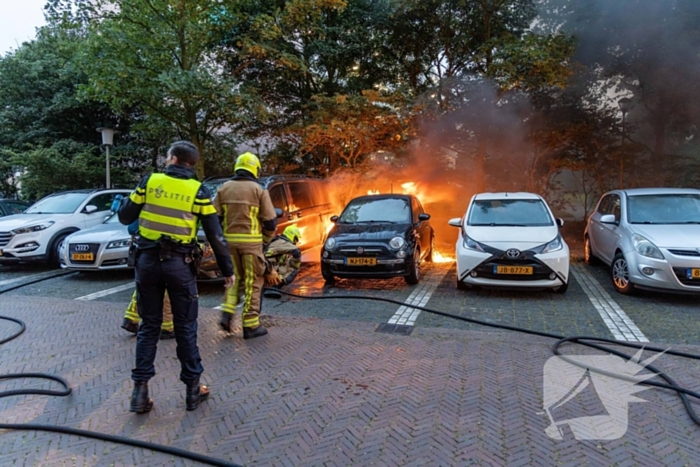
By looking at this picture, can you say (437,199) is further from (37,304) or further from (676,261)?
(37,304)

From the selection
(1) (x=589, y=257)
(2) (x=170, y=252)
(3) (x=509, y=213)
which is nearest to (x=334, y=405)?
(2) (x=170, y=252)

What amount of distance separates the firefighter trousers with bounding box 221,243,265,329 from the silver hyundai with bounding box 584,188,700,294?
526cm

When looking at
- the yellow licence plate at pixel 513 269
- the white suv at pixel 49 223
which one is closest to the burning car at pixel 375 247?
the yellow licence plate at pixel 513 269

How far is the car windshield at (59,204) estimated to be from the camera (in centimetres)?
919

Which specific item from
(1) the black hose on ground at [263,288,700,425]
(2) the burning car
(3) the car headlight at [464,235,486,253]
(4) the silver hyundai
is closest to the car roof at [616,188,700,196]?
(4) the silver hyundai

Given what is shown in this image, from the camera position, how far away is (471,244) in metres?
6.43

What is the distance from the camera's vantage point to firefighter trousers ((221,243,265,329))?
14.3ft

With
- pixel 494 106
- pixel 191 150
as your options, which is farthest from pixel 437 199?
pixel 191 150

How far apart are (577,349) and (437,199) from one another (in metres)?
13.0

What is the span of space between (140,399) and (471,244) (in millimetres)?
4971

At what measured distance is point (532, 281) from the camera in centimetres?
601

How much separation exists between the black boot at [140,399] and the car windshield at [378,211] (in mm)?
5179

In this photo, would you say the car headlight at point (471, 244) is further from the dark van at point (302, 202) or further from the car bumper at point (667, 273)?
the dark van at point (302, 202)

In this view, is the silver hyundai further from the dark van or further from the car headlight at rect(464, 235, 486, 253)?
the dark van
